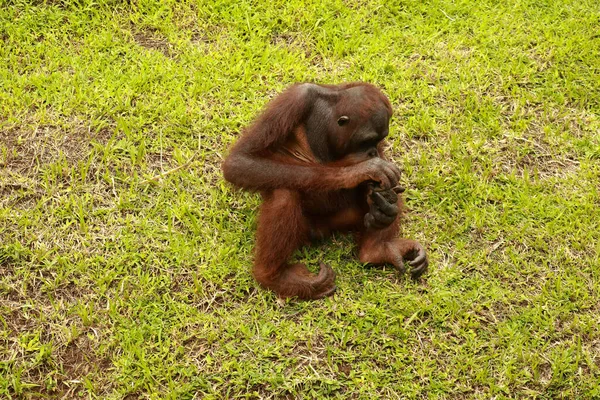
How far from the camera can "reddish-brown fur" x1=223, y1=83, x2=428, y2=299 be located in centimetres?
393

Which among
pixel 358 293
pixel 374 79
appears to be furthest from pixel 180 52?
pixel 358 293

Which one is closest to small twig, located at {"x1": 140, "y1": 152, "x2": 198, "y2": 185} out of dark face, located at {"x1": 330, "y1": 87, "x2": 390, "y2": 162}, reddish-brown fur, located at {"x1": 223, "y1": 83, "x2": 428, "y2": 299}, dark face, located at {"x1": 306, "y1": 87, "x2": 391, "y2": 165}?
reddish-brown fur, located at {"x1": 223, "y1": 83, "x2": 428, "y2": 299}

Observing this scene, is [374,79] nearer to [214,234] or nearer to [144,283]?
[214,234]

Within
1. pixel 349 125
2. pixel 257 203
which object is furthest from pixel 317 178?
pixel 257 203

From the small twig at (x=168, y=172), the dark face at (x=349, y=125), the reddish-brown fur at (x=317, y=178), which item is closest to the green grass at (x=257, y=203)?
the small twig at (x=168, y=172)

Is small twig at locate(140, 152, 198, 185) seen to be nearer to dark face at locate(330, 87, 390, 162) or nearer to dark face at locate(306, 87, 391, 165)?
dark face at locate(306, 87, 391, 165)

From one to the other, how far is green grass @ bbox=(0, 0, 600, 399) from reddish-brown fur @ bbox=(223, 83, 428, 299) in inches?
5.4

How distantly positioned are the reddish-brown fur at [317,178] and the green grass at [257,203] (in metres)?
0.14

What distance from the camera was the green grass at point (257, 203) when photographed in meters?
3.68

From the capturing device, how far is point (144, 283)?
398cm

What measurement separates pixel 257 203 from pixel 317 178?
→ 0.61 m

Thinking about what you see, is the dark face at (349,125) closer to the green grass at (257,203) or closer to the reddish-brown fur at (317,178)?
the reddish-brown fur at (317,178)

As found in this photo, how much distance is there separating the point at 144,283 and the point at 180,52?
80.4 inches

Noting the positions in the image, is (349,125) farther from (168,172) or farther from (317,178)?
(168,172)
